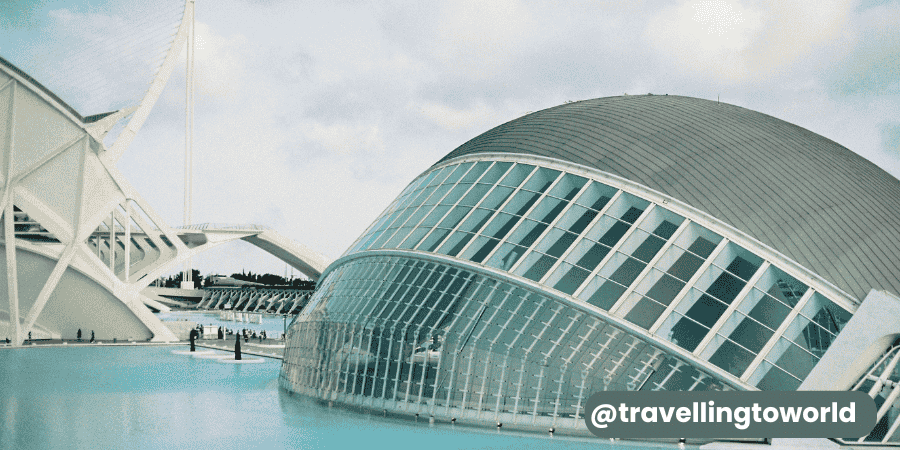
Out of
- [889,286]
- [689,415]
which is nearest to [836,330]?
[889,286]

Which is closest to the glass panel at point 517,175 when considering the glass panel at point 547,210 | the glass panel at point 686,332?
the glass panel at point 547,210

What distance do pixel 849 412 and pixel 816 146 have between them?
12.7m

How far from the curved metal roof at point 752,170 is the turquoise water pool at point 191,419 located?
675 centimetres

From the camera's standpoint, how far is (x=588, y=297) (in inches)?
788

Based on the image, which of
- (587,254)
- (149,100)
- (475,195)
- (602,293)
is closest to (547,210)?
(587,254)

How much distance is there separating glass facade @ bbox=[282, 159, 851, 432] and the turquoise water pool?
4.39 feet

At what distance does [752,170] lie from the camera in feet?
75.3

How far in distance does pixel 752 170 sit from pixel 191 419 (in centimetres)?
1679

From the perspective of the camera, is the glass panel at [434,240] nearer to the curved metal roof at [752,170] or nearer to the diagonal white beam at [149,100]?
the curved metal roof at [752,170]

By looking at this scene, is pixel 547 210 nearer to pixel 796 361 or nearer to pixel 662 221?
pixel 662 221

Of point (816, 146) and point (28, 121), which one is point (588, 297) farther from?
point (28, 121)

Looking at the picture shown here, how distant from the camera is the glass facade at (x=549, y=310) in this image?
18.6m

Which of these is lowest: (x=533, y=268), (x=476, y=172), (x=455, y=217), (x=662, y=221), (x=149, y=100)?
(x=533, y=268)

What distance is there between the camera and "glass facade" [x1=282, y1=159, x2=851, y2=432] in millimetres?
18625
